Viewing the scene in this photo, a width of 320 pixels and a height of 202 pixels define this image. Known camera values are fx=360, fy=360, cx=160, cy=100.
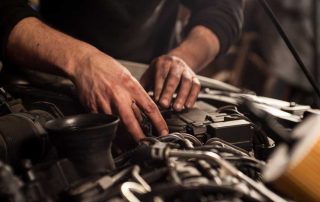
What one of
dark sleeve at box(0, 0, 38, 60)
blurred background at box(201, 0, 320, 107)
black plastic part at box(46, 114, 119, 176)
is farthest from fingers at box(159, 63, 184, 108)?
blurred background at box(201, 0, 320, 107)

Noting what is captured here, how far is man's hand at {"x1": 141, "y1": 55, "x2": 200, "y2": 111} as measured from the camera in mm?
1321

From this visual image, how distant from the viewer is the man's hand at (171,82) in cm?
132

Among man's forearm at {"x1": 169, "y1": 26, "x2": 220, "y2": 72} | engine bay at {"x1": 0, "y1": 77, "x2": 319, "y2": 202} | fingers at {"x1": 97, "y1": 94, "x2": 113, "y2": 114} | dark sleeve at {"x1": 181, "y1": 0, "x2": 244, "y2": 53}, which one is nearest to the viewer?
engine bay at {"x1": 0, "y1": 77, "x2": 319, "y2": 202}

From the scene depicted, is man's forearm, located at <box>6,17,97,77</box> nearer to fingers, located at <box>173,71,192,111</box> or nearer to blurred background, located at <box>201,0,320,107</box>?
fingers, located at <box>173,71,192,111</box>

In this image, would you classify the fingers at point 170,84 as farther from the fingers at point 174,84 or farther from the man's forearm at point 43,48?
the man's forearm at point 43,48

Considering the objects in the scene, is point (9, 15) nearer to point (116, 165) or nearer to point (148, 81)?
point (148, 81)

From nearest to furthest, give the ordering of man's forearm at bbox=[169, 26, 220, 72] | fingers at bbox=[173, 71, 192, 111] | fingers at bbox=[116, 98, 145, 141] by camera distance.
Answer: fingers at bbox=[116, 98, 145, 141] → fingers at bbox=[173, 71, 192, 111] → man's forearm at bbox=[169, 26, 220, 72]

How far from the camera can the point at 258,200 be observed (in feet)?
2.14

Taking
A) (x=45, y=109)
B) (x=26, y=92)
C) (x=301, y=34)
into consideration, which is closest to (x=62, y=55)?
(x=26, y=92)

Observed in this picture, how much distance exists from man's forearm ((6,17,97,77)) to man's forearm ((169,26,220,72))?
2.53 ft

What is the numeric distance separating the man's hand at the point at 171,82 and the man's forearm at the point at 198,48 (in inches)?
20.7

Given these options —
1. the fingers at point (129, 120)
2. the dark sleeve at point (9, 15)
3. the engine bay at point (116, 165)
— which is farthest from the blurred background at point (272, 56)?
the engine bay at point (116, 165)

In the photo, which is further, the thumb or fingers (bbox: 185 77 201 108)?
the thumb

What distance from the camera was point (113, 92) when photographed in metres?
1.17
